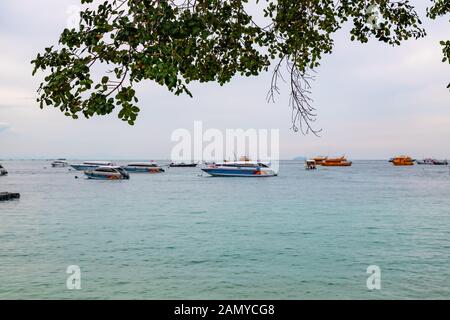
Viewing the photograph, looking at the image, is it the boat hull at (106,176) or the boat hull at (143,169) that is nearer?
the boat hull at (106,176)

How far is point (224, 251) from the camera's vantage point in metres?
29.6

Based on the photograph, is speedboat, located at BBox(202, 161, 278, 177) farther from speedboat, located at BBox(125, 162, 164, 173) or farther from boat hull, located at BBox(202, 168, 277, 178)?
speedboat, located at BBox(125, 162, 164, 173)

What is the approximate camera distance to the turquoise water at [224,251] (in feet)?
68.2

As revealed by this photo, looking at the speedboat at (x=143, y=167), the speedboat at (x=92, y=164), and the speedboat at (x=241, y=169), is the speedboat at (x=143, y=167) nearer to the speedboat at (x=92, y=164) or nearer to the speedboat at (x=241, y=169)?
the speedboat at (x=92, y=164)

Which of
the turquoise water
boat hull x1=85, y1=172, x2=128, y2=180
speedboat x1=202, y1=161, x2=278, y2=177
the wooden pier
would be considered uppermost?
speedboat x1=202, y1=161, x2=278, y2=177

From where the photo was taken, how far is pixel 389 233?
123ft

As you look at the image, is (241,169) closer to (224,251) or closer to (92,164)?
(92,164)

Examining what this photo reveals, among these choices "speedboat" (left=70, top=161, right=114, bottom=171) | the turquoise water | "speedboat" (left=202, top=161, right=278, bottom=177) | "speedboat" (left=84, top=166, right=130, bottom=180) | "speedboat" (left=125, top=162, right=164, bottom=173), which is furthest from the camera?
"speedboat" (left=125, top=162, right=164, bottom=173)

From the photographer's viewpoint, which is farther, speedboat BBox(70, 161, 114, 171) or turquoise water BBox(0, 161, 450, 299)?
speedboat BBox(70, 161, 114, 171)

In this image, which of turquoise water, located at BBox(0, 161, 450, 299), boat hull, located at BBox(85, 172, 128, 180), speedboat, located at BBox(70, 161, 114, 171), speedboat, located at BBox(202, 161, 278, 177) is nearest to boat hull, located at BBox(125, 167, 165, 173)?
speedboat, located at BBox(70, 161, 114, 171)

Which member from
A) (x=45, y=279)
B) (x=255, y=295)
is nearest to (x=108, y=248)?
(x=45, y=279)

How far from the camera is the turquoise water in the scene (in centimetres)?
2080

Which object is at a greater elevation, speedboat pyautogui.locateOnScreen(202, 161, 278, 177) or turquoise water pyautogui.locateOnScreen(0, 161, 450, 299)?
speedboat pyautogui.locateOnScreen(202, 161, 278, 177)

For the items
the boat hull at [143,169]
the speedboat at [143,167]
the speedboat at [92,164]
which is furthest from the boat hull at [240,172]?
the boat hull at [143,169]
